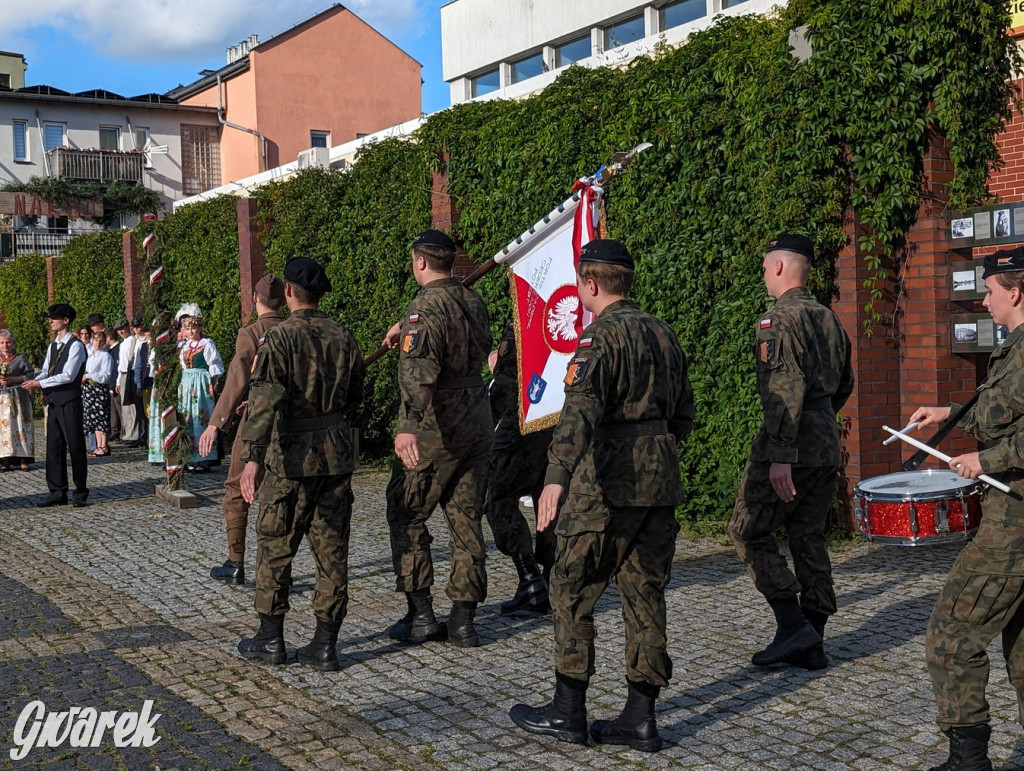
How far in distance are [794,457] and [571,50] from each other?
41.4 metres

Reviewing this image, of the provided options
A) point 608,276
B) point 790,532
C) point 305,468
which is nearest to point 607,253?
point 608,276

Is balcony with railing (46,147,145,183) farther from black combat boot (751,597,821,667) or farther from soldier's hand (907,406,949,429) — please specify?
soldier's hand (907,406,949,429)

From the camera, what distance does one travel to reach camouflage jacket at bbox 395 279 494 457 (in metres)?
6.00

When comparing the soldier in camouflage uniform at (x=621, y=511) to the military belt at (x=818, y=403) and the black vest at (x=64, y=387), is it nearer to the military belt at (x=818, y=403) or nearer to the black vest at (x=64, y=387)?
the military belt at (x=818, y=403)

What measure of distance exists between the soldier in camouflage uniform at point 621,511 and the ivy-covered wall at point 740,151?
166 inches

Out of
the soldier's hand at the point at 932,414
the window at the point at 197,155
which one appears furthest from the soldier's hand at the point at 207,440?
the window at the point at 197,155

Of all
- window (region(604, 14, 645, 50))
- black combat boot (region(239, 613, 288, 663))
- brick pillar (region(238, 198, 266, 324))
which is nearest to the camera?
black combat boot (region(239, 613, 288, 663))

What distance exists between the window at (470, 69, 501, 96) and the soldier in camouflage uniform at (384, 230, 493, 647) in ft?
143

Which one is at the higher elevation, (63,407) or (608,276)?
(608,276)

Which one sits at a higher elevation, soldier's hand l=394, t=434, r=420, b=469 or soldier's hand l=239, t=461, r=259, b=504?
soldier's hand l=394, t=434, r=420, b=469

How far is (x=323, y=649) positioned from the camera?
598 centimetres

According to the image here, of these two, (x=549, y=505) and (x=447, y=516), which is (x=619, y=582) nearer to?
(x=549, y=505)

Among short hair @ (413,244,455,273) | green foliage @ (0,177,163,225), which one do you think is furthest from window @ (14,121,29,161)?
short hair @ (413,244,455,273)

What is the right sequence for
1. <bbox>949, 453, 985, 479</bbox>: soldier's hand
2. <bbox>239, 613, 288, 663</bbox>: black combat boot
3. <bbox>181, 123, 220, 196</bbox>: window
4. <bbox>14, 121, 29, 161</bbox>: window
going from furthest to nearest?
<bbox>181, 123, 220, 196</bbox>: window, <bbox>14, 121, 29, 161</bbox>: window, <bbox>239, 613, 288, 663</bbox>: black combat boot, <bbox>949, 453, 985, 479</bbox>: soldier's hand
